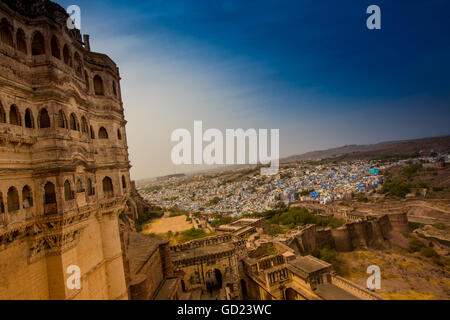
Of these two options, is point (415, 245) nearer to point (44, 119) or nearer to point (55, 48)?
point (44, 119)

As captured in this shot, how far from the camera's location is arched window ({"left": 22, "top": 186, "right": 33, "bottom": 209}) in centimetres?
652

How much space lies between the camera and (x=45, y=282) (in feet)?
22.1

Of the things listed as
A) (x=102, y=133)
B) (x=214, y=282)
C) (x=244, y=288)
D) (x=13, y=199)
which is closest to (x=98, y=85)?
(x=102, y=133)

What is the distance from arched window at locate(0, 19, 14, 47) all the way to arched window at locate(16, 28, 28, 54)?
357 mm

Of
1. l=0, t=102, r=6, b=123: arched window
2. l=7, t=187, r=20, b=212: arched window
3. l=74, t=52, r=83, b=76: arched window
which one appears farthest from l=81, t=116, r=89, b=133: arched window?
l=7, t=187, r=20, b=212: arched window

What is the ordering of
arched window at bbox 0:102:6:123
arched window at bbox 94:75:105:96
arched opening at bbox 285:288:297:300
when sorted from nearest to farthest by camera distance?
arched window at bbox 0:102:6:123, arched window at bbox 94:75:105:96, arched opening at bbox 285:288:297:300

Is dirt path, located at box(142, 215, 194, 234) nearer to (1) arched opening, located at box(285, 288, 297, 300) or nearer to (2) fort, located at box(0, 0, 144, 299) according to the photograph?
(1) arched opening, located at box(285, 288, 297, 300)

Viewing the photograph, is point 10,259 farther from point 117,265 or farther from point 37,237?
point 117,265

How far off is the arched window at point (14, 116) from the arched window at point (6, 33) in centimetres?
155

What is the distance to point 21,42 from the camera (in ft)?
23.1

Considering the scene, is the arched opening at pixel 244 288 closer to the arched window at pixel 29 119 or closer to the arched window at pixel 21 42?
the arched window at pixel 29 119

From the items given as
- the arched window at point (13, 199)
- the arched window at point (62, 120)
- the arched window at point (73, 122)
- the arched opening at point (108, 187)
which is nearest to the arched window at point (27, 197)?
the arched window at point (13, 199)

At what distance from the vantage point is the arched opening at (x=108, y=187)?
32.1 ft

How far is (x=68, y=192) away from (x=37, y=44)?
426 cm
